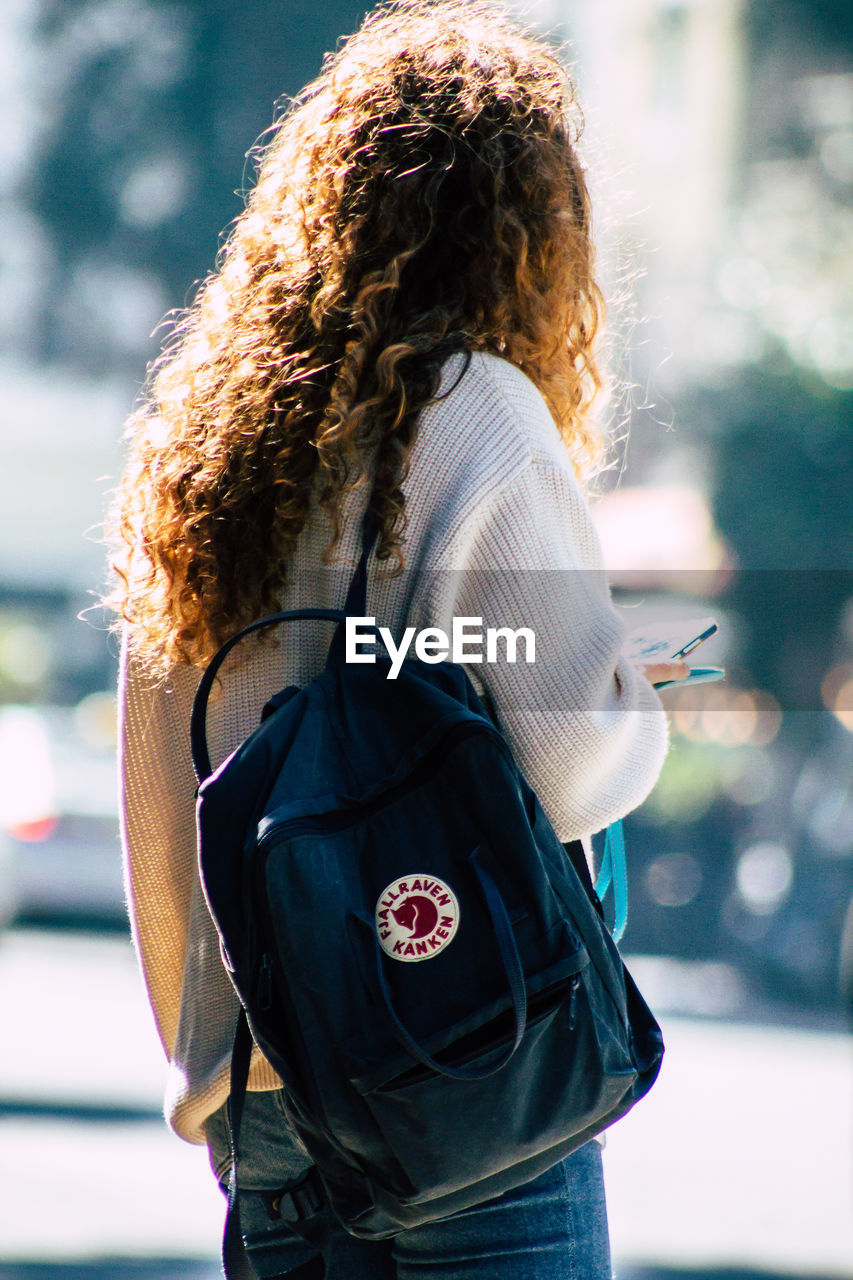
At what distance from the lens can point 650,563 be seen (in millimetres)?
13953

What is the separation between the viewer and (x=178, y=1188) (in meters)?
4.57

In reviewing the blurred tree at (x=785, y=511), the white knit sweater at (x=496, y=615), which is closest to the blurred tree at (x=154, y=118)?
the blurred tree at (x=785, y=511)

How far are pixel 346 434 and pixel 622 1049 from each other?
0.68m

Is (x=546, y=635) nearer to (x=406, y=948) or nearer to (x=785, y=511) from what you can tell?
(x=406, y=948)

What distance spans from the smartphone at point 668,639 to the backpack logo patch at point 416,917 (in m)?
0.57

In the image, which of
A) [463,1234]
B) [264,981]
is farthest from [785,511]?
[264,981]

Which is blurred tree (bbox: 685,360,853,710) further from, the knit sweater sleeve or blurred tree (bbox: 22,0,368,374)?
the knit sweater sleeve

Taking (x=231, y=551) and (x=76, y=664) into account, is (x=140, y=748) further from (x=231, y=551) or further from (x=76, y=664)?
(x=76, y=664)

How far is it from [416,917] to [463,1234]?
0.36 meters

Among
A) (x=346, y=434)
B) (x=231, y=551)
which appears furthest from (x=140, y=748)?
(x=346, y=434)

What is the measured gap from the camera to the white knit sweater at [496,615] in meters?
1.45

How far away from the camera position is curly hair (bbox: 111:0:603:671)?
1.48m

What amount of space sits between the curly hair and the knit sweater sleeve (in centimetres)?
10

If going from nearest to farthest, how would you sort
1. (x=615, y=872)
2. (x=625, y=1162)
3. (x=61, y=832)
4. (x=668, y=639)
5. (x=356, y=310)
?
(x=356, y=310)
(x=615, y=872)
(x=668, y=639)
(x=625, y=1162)
(x=61, y=832)
